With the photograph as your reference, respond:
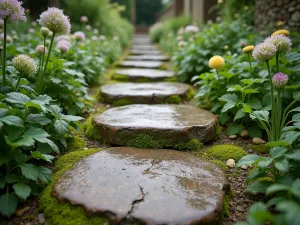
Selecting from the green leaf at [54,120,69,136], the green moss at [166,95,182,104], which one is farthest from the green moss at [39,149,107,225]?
the green moss at [166,95,182,104]

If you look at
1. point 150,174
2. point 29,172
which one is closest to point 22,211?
point 29,172

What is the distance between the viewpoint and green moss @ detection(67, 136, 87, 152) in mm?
2156

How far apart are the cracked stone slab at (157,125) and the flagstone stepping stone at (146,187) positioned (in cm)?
19

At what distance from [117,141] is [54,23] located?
985mm

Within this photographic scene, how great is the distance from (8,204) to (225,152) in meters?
1.48

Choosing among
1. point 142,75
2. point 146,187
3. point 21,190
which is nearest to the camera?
point 21,190

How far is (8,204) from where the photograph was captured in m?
1.39

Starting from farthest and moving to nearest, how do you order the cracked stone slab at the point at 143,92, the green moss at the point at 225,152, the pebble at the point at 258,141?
the cracked stone slab at the point at 143,92 < the pebble at the point at 258,141 < the green moss at the point at 225,152

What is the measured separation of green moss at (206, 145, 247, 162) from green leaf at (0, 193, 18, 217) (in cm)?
134

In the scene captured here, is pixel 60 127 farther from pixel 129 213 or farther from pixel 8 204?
pixel 129 213

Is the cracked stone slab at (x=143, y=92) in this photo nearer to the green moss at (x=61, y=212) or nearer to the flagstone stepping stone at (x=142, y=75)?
the flagstone stepping stone at (x=142, y=75)

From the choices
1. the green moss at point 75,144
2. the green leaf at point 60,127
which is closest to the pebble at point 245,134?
the green moss at point 75,144

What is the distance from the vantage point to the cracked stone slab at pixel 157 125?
212 centimetres

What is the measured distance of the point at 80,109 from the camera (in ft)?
9.36
